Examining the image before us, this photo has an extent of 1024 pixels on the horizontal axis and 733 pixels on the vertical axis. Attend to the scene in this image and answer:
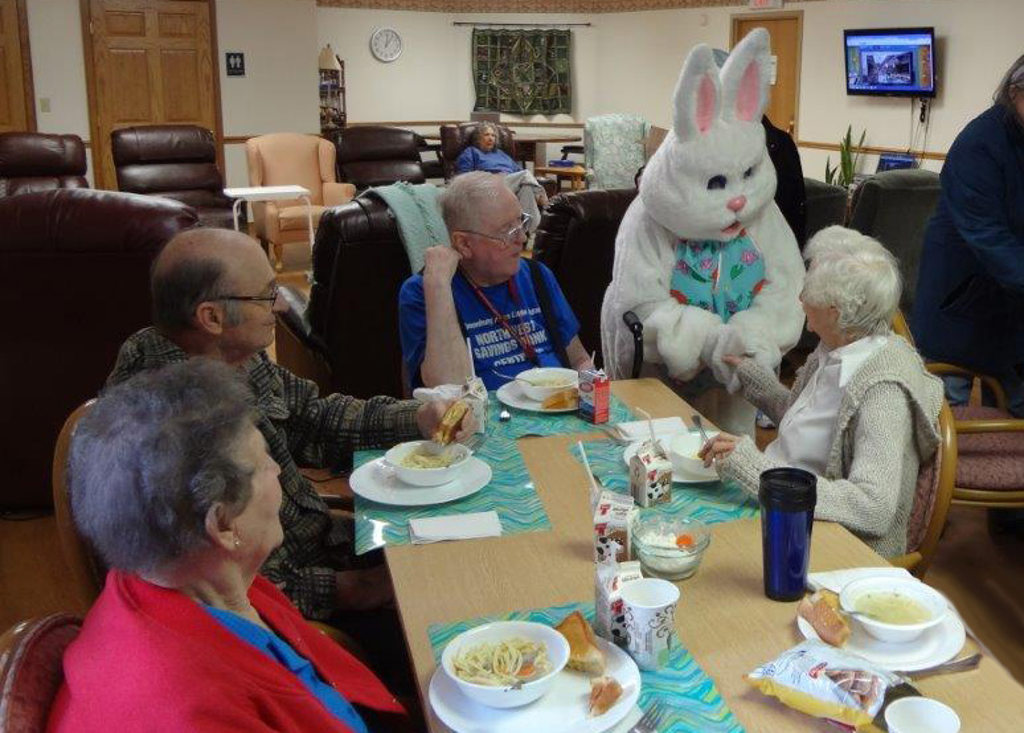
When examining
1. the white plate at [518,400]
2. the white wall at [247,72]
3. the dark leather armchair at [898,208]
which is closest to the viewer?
the white plate at [518,400]

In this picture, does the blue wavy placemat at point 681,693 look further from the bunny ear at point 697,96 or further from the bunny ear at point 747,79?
the bunny ear at point 747,79

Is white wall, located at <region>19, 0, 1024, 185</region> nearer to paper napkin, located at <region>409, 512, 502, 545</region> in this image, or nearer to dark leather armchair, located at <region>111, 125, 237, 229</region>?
dark leather armchair, located at <region>111, 125, 237, 229</region>

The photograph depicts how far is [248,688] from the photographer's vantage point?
3.30ft

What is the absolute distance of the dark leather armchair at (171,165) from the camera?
24.5ft

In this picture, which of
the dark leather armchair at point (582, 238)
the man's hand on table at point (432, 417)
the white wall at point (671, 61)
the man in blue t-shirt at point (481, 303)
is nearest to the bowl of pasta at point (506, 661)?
the man's hand on table at point (432, 417)

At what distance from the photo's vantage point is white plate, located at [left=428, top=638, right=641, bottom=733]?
3.69ft

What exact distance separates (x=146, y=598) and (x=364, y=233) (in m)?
2.37

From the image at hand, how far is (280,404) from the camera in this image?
1962mm

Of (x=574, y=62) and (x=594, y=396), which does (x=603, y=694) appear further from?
(x=574, y=62)

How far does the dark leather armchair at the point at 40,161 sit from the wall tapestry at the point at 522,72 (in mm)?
5153

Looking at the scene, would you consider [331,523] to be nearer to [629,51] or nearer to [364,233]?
[364,233]

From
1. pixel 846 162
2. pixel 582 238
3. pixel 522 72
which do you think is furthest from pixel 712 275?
pixel 522 72

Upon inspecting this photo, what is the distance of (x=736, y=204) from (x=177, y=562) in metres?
1.95

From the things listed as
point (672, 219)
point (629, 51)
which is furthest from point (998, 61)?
point (672, 219)
